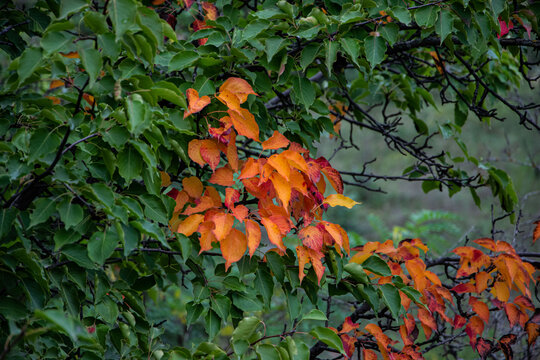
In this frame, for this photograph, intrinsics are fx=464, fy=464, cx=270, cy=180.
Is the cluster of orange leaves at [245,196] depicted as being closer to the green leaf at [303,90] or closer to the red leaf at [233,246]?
the red leaf at [233,246]

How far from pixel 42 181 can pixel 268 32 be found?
77 cm

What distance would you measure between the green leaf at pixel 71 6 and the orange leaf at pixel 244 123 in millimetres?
474

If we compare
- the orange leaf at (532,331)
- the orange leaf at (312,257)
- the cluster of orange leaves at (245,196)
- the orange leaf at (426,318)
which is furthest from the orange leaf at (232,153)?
the orange leaf at (532,331)

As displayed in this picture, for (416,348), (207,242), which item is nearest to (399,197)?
(416,348)

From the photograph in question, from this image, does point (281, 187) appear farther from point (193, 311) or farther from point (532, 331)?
point (532, 331)

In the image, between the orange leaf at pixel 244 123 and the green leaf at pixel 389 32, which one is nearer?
the orange leaf at pixel 244 123

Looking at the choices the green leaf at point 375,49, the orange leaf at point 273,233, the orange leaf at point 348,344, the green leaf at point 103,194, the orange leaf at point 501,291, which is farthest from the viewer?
the orange leaf at point 501,291

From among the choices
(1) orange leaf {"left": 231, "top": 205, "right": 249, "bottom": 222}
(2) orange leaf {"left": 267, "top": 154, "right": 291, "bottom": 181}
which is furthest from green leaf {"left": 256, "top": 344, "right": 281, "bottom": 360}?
(2) orange leaf {"left": 267, "top": 154, "right": 291, "bottom": 181}

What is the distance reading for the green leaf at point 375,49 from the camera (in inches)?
55.7

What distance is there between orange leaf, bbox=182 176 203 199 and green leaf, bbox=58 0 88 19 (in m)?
0.58

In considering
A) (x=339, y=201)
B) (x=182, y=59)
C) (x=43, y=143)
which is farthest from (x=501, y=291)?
(x=43, y=143)

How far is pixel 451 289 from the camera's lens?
5.89 ft

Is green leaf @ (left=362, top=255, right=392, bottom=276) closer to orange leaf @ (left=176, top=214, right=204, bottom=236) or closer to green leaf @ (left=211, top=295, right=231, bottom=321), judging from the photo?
green leaf @ (left=211, top=295, right=231, bottom=321)

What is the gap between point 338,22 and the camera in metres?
1.34
